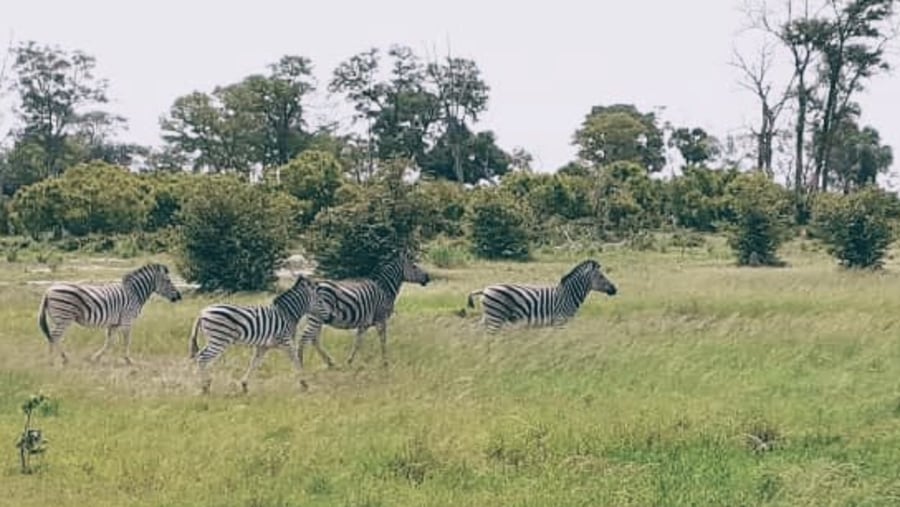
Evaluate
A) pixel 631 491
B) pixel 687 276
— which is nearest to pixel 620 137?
pixel 687 276

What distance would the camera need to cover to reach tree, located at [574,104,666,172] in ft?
201

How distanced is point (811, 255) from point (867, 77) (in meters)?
16.8

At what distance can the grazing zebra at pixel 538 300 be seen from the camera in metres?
14.8

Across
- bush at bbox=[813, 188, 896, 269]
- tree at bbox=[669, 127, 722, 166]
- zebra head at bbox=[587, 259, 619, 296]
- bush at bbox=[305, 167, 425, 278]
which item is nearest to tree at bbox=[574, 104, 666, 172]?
tree at bbox=[669, 127, 722, 166]

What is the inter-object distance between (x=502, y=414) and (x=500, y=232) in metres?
23.5

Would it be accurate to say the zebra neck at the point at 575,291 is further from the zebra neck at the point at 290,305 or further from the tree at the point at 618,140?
the tree at the point at 618,140

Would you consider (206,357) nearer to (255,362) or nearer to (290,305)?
(255,362)

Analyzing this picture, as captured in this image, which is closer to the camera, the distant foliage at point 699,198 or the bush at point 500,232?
the bush at point 500,232

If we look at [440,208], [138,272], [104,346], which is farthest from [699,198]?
[104,346]

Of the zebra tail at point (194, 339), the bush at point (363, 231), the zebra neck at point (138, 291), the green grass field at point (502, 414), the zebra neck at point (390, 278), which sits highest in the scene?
the bush at point (363, 231)

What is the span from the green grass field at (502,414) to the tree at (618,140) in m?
45.0

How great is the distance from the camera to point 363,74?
6488 cm

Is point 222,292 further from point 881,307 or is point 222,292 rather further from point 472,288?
point 881,307

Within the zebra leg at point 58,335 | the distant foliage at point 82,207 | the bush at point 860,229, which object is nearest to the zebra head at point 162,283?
the zebra leg at point 58,335
